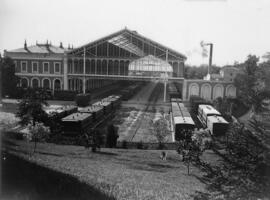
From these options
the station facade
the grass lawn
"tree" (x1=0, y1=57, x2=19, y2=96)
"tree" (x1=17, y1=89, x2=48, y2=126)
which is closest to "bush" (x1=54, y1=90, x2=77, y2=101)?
the station facade

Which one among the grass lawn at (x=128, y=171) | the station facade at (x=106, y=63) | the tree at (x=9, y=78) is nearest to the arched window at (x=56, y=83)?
the station facade at (x=106, y=63)

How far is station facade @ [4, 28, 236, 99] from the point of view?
52.1 meters

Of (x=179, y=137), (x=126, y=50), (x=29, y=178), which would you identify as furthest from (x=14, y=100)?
(x=29, y=178)

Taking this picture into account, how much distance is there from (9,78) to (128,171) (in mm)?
43740

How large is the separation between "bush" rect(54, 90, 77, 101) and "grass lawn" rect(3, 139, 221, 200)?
3044 cm

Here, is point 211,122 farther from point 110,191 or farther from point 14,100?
point 14,100

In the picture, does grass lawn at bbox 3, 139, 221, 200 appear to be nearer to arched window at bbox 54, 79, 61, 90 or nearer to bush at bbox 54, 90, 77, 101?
bush at bbox 54, 90, 77, 101

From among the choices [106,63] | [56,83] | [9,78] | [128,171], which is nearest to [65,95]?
[56,83]

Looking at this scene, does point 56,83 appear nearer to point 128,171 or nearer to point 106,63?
point 106,63

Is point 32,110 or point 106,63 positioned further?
point 106,63

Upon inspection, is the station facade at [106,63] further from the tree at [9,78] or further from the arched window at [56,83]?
the tree at [9,78]

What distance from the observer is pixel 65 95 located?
177ft

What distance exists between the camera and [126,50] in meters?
52.5

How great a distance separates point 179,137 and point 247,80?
94.4 feet
